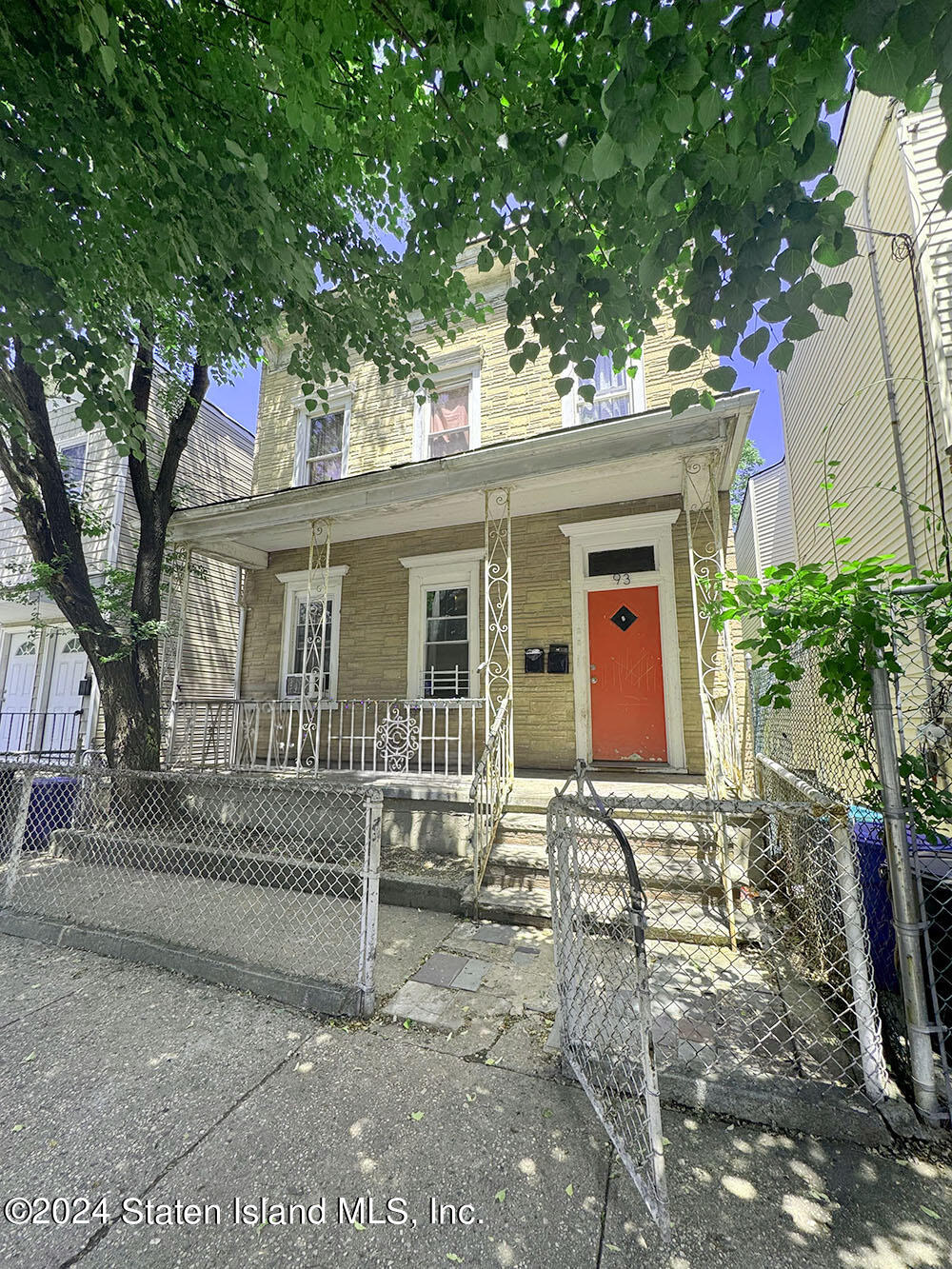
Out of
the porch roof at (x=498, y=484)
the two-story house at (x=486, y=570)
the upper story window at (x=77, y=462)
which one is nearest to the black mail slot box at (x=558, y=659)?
the two-story house at (x=486, y=570)

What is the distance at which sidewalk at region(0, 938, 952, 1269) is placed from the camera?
1.68m

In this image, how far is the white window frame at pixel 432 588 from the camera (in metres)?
7.91

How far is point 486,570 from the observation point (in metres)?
6.04

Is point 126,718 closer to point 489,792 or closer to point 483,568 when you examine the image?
point 489,792

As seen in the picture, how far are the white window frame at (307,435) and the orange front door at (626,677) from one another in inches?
213

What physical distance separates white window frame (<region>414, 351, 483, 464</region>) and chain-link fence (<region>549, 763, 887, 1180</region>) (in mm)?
6514

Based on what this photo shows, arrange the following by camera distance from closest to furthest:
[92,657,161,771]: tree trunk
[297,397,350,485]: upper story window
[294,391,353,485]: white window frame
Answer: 1. [92,657,161,771]: tree trunk
2. [294,391,353,485]: white window frame
3. [297,397,350,485]: upper story window

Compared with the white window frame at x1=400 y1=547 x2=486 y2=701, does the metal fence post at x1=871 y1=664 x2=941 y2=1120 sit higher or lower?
lower

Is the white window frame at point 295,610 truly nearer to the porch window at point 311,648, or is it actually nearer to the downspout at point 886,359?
the porch window at point 311,648

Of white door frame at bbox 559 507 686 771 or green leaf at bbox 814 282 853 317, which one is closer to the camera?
green leaf at bbox 814 282 853 317

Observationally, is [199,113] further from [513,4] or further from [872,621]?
[872,621]

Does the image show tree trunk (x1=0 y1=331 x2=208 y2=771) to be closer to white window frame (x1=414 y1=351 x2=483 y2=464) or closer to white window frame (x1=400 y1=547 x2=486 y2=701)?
white window frame (x1=414 y1=351 x2=483 y2=464)

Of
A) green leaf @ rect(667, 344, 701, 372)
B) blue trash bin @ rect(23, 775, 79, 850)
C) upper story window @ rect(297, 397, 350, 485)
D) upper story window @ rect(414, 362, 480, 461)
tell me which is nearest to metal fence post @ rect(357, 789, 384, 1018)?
green leaf @ rect(667, 344, 701, 372)

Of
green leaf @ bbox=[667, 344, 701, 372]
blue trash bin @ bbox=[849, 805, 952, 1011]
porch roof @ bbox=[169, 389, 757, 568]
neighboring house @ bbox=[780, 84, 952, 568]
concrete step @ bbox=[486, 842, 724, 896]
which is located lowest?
concrete step @ bbox=[486, 842, 724, 896]
